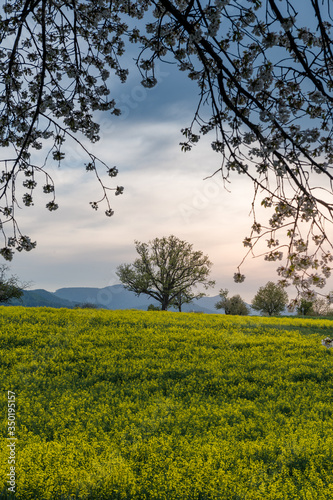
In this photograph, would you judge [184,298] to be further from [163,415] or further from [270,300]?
[163,415]

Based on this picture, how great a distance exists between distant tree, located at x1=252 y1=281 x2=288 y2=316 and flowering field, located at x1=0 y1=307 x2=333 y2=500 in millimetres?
47111

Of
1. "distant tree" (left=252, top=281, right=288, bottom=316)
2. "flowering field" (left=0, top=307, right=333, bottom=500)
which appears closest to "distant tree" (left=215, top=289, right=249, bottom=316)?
"distant tree" (left=252, top=281, right=288, bottom=316)

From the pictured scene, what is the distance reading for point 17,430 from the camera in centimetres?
733

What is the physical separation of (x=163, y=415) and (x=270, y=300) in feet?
187

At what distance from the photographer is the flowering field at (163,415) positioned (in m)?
5.36

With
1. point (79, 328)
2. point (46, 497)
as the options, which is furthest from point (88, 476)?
point (79, 328)

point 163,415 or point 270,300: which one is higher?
point 270,300

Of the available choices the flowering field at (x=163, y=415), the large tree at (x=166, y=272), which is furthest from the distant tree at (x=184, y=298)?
the flowering field at (x=163, y=415)

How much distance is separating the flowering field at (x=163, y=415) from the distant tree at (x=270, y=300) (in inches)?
1855

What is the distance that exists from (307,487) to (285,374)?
6.69 metres

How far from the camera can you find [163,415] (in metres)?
8.18

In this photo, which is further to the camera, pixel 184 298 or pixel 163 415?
pixel 184 298

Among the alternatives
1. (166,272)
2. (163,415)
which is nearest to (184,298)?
(166,272)

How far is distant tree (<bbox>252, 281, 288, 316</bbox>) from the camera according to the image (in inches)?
→ 2442
